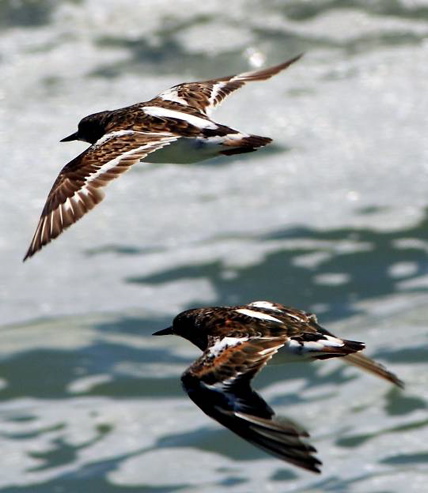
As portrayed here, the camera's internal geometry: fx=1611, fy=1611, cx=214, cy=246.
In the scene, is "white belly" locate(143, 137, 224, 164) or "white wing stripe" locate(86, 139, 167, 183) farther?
"white belly" locate(143, 137, 224, 164)

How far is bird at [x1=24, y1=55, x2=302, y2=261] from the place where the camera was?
7406mm

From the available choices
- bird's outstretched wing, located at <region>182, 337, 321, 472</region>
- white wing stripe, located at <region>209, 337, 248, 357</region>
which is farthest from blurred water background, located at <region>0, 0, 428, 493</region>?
bird's outstretched wing, located at <region>182, 337, 321, 472</region>

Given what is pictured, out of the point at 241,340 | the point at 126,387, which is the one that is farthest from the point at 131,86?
the point at 241,340

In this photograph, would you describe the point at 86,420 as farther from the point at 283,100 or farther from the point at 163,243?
the point at 283,100

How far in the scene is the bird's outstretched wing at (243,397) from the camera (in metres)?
6.18

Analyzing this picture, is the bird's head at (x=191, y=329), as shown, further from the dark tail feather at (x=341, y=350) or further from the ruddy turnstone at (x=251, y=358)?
the dark tail feather at (x=341, y=350)

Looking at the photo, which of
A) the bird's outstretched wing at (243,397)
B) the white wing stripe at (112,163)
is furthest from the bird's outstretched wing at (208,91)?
the bird's outstretched wing at (243,397)

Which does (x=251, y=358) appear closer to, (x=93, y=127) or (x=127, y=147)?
(x=127, y=147)

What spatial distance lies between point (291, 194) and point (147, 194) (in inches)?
55.8

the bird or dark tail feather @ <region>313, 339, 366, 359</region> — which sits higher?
the bird

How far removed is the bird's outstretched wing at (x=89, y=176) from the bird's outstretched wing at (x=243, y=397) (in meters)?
0.88

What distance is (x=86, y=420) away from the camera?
14.1m

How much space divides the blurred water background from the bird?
530cm

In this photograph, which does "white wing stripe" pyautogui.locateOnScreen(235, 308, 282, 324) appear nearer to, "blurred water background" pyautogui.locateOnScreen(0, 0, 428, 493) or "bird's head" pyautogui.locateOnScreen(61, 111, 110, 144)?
"bird's head" pyautogui.locateOnScreen(61, 111, 110, 144)
